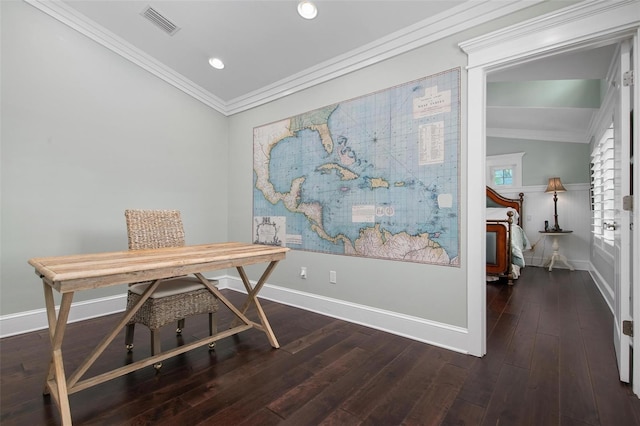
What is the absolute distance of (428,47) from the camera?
7.45 feet

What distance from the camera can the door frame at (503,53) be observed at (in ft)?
5.27

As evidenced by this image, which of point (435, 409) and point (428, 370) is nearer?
point (435, 409)

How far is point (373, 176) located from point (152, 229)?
1.91 m

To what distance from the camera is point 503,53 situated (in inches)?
75.9

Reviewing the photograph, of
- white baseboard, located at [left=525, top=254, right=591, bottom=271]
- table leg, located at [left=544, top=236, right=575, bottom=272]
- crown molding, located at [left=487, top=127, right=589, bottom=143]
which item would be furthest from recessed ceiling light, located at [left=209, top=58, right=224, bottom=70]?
white baseboard, located at [left=525, top=254, right=591, bottom=271]

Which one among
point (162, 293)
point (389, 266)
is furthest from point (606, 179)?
point (162, 293)

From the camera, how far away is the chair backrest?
218 cm

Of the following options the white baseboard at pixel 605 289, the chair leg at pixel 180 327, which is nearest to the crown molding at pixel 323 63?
the chair leg at pixel 180 327

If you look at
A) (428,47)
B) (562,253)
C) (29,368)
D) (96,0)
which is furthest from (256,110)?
(562,253)

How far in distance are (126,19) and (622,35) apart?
386cm

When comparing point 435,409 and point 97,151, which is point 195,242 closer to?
point 97,151

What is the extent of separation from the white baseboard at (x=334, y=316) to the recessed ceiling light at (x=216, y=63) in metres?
2.62

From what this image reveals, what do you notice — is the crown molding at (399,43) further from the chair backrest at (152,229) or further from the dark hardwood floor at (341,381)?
the dark hardwood floor at (341,381)

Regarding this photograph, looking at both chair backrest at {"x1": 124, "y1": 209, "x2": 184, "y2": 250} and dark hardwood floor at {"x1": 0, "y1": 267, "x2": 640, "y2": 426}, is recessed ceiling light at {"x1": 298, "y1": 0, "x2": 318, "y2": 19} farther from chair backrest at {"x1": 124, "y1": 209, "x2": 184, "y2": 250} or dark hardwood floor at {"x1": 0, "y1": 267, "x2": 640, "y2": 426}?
dark hardwood floor at {"x1": 0, "y1": 267, "x2": 640, "y2": 426}
